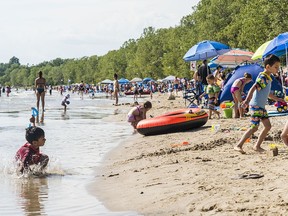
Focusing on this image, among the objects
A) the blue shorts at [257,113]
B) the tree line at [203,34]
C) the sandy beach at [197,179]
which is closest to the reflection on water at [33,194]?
the sandy beach at [197,179]

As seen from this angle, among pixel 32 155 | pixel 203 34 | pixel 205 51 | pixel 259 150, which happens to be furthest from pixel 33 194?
pixel 203 34

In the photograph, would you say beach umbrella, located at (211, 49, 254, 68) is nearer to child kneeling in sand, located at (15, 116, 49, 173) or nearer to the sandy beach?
the sandy beach

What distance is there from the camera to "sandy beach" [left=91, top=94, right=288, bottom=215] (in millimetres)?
5953

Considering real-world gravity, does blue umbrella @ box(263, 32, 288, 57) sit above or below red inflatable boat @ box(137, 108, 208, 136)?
above

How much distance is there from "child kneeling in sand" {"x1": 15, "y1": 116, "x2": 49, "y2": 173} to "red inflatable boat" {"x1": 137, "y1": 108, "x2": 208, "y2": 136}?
4.68 meters

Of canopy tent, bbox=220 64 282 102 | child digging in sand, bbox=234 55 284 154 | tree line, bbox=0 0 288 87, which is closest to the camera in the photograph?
child digging in sand, bbox=234 55 284 154

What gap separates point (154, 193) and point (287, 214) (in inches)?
89.5

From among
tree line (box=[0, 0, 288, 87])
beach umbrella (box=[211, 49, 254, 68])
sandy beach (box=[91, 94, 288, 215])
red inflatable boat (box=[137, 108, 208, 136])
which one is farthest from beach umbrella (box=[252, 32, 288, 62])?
tree line (box=[0, 0, 288, 87])

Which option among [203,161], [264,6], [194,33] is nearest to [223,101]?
[203,161]

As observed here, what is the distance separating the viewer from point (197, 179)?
7414mm

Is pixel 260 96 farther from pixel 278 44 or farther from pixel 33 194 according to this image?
pixel 278 44

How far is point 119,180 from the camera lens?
28.2 feet

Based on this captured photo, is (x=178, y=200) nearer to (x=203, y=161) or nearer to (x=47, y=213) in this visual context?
(x=47, y=213)

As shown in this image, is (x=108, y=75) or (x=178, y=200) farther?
(x=108, y=75)
